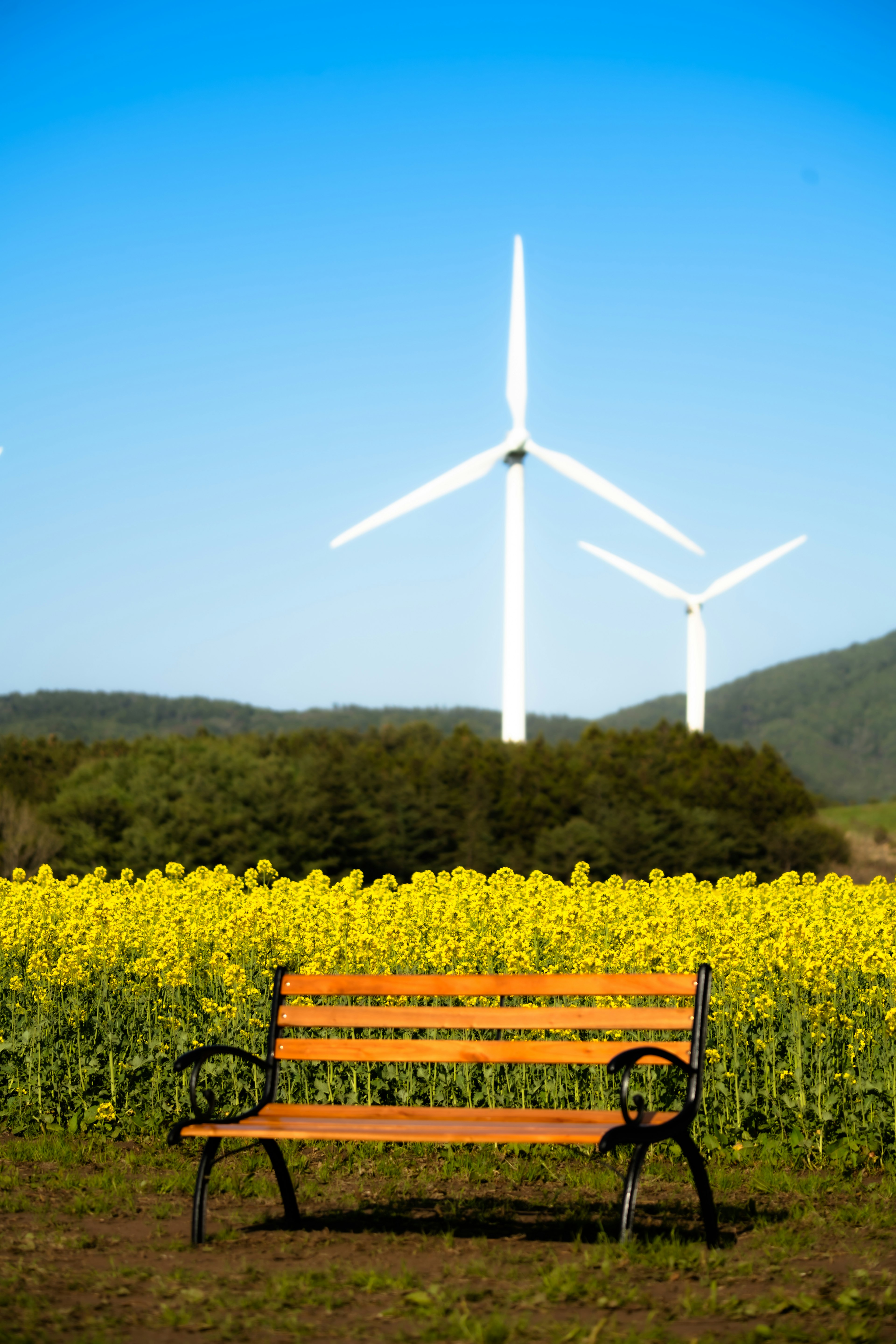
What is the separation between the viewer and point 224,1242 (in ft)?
17.6

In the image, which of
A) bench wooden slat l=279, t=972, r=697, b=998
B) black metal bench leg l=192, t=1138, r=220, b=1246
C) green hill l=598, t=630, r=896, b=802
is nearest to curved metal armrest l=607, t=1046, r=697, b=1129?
bench wooden slat l=279, t=972, r=697, b=998

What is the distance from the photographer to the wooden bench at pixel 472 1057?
5109 mm

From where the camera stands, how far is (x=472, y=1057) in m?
5.76

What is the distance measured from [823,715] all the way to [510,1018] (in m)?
161

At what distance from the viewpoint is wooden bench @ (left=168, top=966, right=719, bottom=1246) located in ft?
16.8

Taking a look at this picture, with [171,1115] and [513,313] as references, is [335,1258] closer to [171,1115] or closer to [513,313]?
[171,1115]

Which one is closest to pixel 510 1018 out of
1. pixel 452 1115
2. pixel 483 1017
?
pixel 483 1017

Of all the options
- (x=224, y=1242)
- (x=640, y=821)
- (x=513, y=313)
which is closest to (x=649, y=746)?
(x=640, y=821)

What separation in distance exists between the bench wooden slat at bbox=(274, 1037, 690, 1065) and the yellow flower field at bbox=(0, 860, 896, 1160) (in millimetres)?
1811

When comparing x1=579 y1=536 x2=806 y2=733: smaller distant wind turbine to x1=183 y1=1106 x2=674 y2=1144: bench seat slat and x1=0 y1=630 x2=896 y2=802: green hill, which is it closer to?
x1=183 y1=1106 x2=674 y2=1144: bench seat slat

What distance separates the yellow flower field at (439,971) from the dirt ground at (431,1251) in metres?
0.45

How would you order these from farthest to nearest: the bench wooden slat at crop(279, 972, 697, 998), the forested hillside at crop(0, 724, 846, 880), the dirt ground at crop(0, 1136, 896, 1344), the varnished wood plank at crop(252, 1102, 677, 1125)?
1. the forested hillside at crop(0, 724, 846, 880)
2. the bench wooden slat at crop(279, 972, 697, 998)
3. the varnished wood plank at crop(252, 1102, 677, 1125)
4. the dirt ground at crop(0, 1136, 896, 1344)

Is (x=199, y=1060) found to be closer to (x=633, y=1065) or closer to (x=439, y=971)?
(x=633, y=1065)

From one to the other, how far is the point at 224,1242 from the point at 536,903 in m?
4.56
